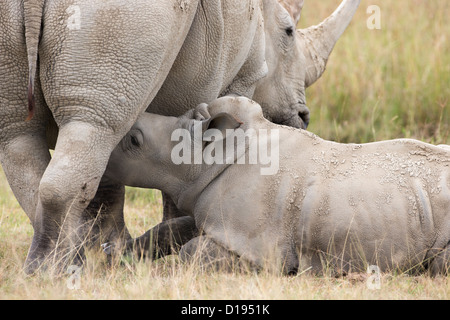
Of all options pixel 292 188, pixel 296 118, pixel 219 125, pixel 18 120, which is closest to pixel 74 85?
pixel 18 120

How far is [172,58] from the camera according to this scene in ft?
14.4

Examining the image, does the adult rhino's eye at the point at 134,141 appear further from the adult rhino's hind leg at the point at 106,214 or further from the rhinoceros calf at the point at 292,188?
the adult rhino's hind leg at the point at 106,214

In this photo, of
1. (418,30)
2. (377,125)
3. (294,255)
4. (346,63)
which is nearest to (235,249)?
→ (294,255)

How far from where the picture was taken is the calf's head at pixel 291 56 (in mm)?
6039

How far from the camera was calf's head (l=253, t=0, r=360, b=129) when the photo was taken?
6039mm

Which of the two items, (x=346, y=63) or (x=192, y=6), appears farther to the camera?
(x=346, y=63)

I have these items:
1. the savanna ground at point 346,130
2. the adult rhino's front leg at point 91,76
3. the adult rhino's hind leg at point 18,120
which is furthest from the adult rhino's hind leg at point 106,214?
the adult rhino's front leg at point 91,76

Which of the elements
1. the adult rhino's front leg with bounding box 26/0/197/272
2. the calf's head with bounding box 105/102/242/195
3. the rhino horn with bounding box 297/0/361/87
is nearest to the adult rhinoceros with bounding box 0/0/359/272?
the adult rhino's front leg with bounding box 26/0/197/272

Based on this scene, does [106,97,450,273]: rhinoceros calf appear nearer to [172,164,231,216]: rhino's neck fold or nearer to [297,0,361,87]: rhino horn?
[172,164,231,216]: rhino's neck fold

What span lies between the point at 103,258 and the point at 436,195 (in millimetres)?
1861

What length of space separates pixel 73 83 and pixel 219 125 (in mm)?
985

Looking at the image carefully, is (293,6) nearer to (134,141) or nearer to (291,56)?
(291,56)

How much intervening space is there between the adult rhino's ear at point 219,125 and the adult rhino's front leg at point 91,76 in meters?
0.54

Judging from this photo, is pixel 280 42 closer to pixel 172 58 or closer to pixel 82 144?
pixel 172 58
